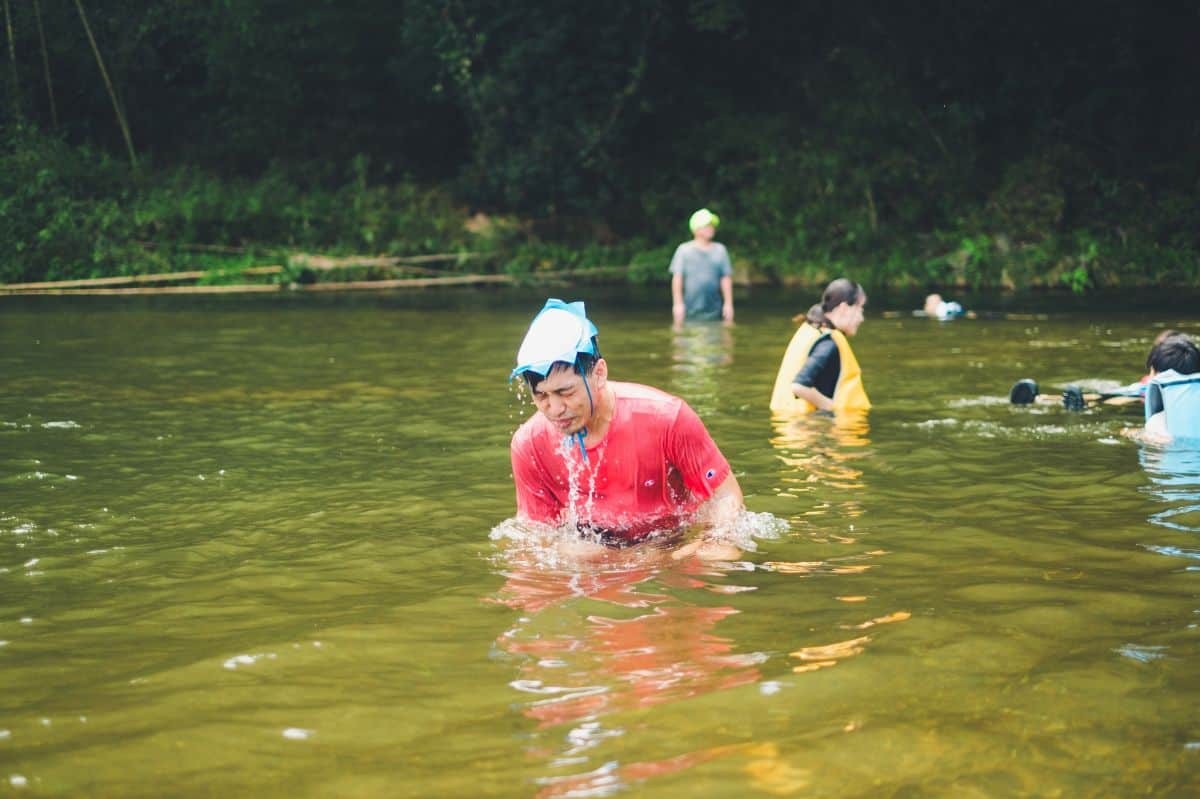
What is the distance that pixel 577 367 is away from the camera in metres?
5.52

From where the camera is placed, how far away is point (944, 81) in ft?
106

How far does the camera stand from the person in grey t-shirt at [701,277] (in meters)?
18.4

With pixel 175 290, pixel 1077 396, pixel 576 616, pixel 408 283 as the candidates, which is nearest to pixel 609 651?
pixel 576 616

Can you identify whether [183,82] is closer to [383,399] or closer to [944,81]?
[944,81]

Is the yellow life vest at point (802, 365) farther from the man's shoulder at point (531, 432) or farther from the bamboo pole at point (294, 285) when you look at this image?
the bamboo pole at point (294, 285)

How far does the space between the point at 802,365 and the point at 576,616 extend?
534cm

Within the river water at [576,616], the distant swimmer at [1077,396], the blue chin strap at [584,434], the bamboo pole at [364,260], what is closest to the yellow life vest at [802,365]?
the river water at [576,616]

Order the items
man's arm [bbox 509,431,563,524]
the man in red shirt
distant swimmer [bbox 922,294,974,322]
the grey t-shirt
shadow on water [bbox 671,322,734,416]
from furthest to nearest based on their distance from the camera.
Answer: distant swimmer [bbox 922,294,974,322] → the grey t-shirt → shadow on water [bbox 671,322,734,416] → man's arm [bbox 509,431,563,524] → the man in red shirt

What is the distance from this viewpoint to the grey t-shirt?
60.7 feet

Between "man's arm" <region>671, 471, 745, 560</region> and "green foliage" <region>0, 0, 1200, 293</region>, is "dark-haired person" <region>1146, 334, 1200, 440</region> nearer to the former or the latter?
"man's arm" <region>671, 471, 745, 560</region>

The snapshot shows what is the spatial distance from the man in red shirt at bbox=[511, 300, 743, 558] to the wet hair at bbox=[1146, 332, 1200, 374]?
467 cm

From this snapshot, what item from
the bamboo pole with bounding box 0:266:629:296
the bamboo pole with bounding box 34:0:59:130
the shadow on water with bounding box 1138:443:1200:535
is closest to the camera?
the shadow on water with bounding box 1138:443:1200:535

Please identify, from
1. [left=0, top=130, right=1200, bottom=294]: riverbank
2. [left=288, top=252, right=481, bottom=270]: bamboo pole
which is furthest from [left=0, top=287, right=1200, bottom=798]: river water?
[left=288, top=252, right=481, bottom=270]: bamboo pole

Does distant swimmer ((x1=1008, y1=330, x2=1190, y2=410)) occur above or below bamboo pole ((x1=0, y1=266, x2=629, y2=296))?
below
